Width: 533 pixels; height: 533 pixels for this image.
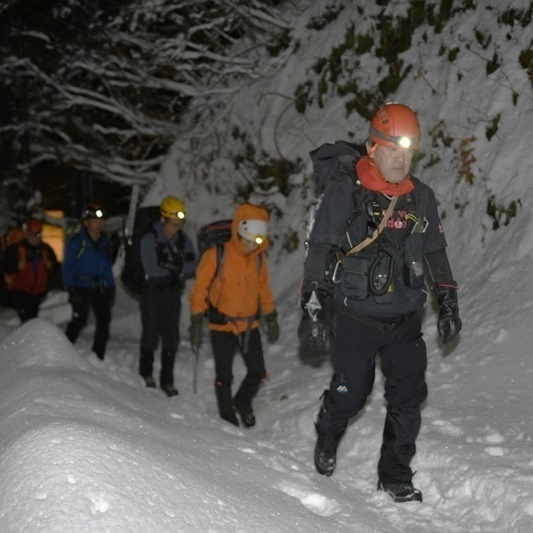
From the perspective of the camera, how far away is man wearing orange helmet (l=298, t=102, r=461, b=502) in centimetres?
454

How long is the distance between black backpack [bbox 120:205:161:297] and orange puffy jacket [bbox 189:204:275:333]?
A: 1464 mm

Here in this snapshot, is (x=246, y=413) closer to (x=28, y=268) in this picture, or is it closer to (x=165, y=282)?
(x=165, y=282)

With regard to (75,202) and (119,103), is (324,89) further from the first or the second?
(75,202)

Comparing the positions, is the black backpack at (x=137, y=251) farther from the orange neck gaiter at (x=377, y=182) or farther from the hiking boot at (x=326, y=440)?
the orange neck gaiter at (x=377, y=182)

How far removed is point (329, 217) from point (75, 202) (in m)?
16.2

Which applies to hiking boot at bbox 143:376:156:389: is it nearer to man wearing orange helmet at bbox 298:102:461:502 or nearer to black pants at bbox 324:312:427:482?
man wearing orange helmet at bbox 298:102:461:502

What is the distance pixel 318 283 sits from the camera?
4.52 meters

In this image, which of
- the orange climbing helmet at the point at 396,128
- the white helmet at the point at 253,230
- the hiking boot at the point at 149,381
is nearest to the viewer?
the orange climbing helmet at the point at 396,128

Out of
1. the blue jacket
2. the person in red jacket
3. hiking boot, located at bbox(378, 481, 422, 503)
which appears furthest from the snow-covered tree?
hiking boot, located at bbox(378, 481, 422, 503)

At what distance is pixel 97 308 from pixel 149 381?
4.28ft

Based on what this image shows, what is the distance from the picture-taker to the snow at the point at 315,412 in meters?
3.63

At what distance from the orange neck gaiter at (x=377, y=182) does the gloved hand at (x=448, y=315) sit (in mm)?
747

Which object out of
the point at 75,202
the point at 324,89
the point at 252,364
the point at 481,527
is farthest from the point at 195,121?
the point at 481,527

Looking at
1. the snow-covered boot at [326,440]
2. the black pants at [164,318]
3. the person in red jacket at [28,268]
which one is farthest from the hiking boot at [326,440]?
the person in red jacket at [28,268]
